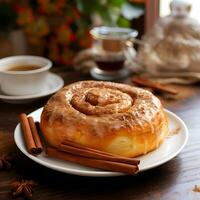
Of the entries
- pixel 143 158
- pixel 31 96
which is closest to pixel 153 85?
pixel 31 96

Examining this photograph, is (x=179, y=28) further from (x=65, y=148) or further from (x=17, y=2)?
(x=65, y=148)

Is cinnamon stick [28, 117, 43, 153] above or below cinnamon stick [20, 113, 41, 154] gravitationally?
below

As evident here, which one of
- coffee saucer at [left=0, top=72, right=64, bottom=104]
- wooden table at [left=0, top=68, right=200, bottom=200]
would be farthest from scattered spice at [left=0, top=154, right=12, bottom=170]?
coffee saucer at [left=0, top=72, right=64, bottom=104]

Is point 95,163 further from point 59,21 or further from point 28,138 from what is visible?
point 59,21

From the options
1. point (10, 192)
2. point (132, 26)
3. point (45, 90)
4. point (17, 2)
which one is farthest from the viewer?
point (132, 26)

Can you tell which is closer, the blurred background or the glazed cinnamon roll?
the glazed cinnamon roll

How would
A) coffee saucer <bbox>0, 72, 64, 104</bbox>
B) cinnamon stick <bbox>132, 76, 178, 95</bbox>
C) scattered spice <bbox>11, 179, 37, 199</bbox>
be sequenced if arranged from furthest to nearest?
1. cinnamon stick <bbox>132, 76, 178, 95</bbox>
2. coffee saucer <bbox>0, 72, 64, 104</bbox>
3. scattered spice <bbox>11, 179, 37, 199</bbox>

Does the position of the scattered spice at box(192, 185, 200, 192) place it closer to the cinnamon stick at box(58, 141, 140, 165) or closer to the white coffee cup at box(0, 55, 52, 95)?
the cinnamon stick at box(58, 141, 140, 165)

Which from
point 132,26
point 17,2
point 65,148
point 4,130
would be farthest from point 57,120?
point 132,26
